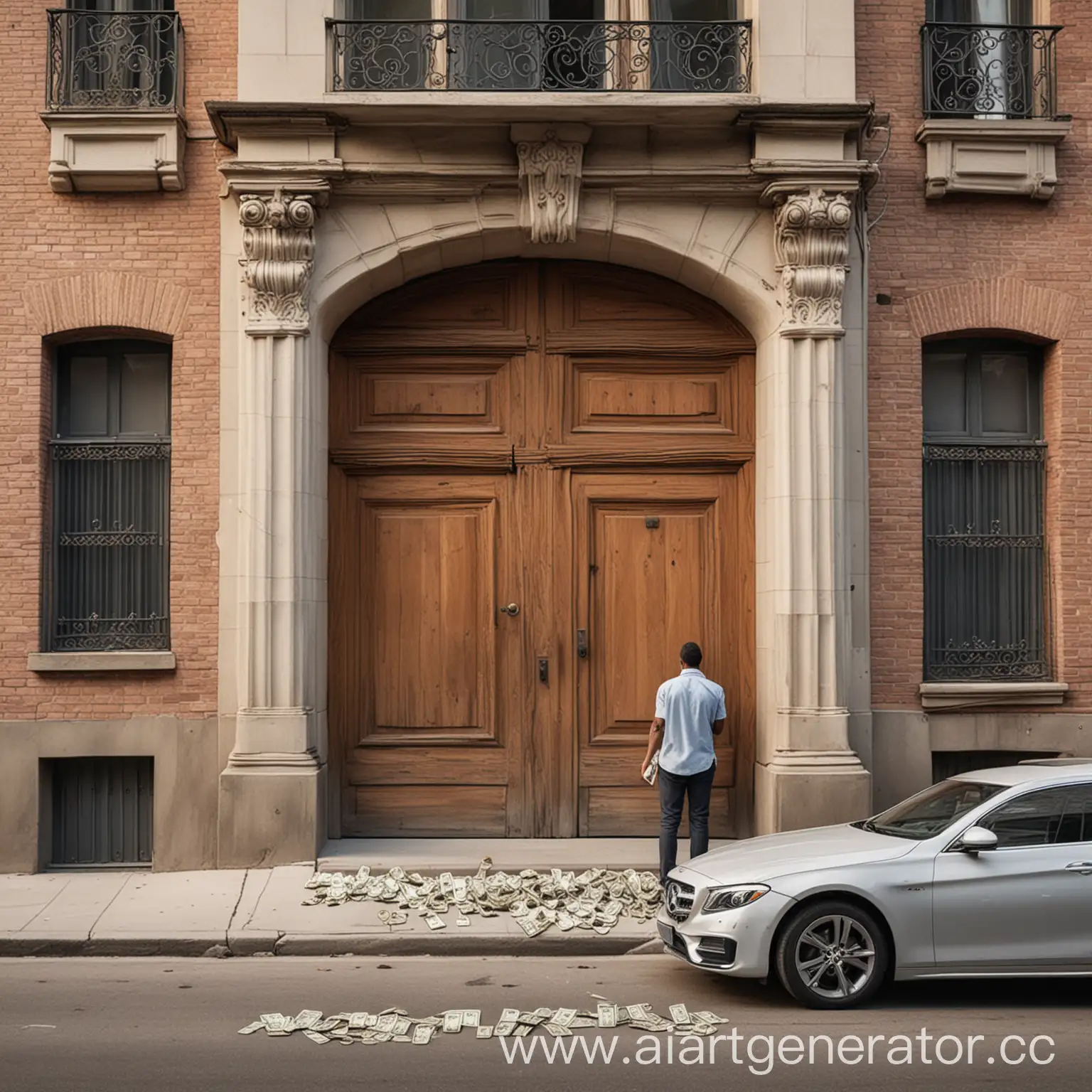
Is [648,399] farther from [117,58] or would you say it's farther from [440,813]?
[117,58]

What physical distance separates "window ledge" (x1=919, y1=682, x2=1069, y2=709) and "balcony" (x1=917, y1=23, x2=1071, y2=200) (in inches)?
178

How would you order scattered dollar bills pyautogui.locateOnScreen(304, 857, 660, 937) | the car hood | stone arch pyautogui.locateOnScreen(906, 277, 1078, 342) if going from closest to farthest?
the car hood < scattered dollar bills pyautogui.locateOnScreen(304, 857, 660, 937) < stone arch pyautogui.locateOnScreen(906, 277, 1078, 342)

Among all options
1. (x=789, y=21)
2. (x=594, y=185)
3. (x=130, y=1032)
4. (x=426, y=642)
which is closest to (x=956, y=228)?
(x=789, y=21)

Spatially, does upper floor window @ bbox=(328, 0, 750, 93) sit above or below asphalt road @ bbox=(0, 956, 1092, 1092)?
above

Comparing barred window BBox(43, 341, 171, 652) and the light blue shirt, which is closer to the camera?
the light blue shirt

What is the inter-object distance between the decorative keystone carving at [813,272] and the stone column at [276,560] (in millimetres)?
4249

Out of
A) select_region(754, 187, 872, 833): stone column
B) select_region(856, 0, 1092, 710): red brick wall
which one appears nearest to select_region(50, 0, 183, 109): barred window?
select_region(754, 187, 872, 833): stone column

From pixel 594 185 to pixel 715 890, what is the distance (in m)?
6.77

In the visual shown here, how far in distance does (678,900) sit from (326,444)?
5.90 meters

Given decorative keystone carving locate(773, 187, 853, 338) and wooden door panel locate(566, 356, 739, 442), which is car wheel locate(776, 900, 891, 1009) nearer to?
decorative keystone carving locate(773, 187, 853, 338)

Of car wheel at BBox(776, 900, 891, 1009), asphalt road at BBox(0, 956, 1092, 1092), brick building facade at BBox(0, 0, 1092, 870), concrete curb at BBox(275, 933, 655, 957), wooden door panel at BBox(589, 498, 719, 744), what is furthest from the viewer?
wooden door panel at BBox(589, 498, 719, 744)

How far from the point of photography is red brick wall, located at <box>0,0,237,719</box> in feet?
40.2

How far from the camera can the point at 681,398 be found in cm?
1315

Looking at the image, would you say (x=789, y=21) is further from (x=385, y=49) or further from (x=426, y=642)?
(x=426, y=642)
